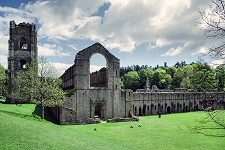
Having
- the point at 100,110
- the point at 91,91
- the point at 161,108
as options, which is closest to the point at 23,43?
the point at 100,110

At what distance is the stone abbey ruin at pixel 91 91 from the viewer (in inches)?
1335

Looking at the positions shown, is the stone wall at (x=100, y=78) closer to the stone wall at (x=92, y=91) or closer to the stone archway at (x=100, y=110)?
the stone wall at (x=92, y=91)

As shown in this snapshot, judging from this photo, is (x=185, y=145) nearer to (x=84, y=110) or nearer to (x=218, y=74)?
(x=218, y=74)

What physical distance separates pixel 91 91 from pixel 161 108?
20273 mm

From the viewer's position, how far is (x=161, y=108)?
49.2m

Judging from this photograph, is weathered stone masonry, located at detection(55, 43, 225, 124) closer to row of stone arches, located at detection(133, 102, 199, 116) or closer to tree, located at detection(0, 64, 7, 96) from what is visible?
row of stone arches, located at detection(133, 102, 199, 116)

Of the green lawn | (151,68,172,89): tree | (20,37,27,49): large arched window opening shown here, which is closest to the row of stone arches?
the green lawn

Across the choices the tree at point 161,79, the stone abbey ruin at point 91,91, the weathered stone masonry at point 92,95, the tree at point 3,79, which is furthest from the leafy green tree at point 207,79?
the tree at point 161,79

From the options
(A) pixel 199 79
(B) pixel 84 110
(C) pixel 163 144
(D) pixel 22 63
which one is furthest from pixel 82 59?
(A) pixel 199 79

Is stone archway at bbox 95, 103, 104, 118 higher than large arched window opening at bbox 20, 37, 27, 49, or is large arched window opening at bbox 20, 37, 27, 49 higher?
large arched window opening at bbox 20, 37, 27, 49

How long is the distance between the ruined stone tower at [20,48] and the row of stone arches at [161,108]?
24924mm

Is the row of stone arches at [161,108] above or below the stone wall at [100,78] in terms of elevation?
below

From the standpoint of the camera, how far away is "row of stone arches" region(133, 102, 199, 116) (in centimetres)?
4541

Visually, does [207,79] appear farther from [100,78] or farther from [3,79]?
[3,79]
